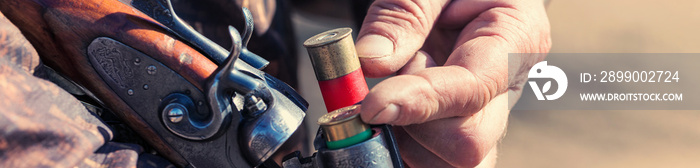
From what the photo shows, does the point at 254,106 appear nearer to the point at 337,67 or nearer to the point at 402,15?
the point at 337,67

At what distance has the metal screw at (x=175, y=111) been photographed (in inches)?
32.1

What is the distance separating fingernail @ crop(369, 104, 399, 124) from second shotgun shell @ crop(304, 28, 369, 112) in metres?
0.11

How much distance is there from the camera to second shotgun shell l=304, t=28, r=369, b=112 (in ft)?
2.90

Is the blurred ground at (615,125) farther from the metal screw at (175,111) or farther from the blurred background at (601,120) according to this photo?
the metal screw at (175,111)

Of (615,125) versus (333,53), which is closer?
(333,53)

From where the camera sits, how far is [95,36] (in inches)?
32.3

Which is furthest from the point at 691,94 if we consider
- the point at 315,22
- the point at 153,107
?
the point at 153,107

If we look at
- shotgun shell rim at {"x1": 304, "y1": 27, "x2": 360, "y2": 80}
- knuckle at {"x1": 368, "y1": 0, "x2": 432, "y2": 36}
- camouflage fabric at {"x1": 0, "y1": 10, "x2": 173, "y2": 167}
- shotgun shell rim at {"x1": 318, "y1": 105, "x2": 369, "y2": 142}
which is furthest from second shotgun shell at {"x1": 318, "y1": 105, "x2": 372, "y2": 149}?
knuckle at {"x1": 368, "y1": 0, "x2": 432, "y2": 36}

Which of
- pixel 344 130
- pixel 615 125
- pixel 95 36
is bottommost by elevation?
pixel 615 125

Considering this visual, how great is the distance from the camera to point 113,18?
0.82m

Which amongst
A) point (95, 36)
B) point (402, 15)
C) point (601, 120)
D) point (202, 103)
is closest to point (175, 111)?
point (202, 103)

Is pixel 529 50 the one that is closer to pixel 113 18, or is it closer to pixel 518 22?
pixel 518 22

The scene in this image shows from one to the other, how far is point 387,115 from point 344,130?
2.6 inches

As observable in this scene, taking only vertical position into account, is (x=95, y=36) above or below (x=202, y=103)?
above
